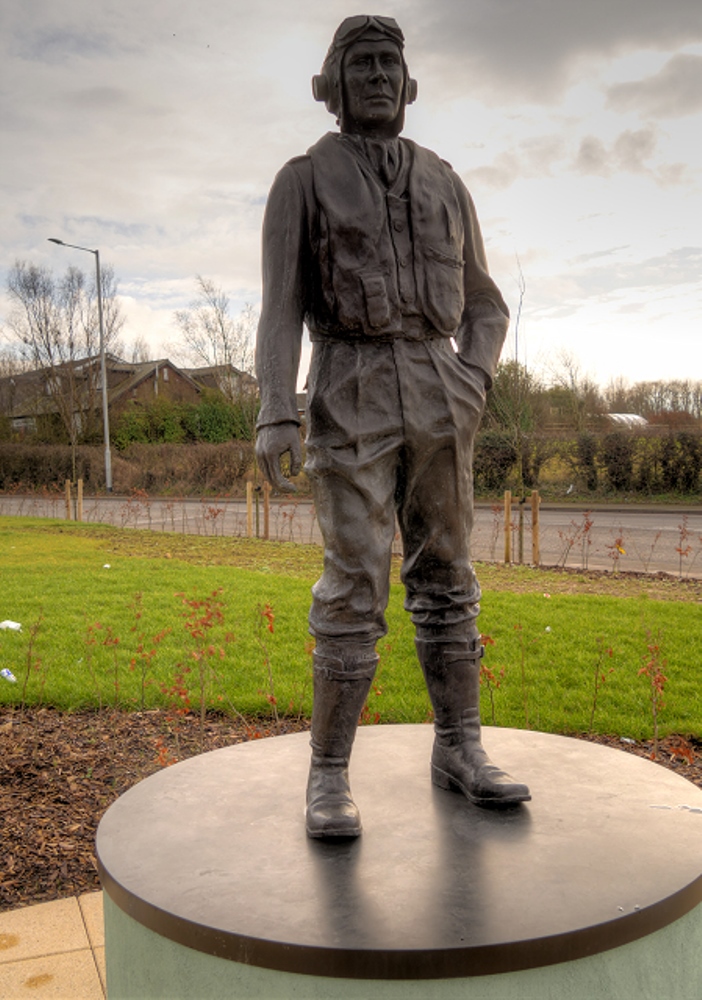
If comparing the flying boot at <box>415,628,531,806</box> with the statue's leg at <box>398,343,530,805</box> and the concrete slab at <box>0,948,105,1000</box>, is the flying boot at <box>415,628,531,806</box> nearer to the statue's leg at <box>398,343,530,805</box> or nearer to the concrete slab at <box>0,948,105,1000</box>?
the statue's leg at <box>398,343,530,805</box>

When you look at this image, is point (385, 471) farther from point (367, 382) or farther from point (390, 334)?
point (390, 334)

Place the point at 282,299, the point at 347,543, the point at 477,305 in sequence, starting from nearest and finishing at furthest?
the point at 347,543
the point at 282,299
the point at 477,305

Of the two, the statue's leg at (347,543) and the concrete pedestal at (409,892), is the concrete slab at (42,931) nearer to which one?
the concrete pedestal at (409,892)

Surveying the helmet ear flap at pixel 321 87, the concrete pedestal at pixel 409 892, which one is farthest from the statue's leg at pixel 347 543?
the helmet ear flap at pixel 321 87

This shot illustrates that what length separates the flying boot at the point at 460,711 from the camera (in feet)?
9.27

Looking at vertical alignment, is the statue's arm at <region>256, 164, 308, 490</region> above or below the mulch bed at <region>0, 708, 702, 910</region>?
above

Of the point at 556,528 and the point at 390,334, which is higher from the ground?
the point at 390,334

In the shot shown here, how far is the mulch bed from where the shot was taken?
11.7ft

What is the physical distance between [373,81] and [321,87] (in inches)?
8.4

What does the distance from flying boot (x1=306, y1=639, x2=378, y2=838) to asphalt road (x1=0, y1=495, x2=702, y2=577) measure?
7.14 m

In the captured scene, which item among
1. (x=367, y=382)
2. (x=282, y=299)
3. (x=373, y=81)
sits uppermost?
(x=373, y=81)

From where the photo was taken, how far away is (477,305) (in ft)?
9.87

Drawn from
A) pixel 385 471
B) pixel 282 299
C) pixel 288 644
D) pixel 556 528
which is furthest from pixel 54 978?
pixel 556 528

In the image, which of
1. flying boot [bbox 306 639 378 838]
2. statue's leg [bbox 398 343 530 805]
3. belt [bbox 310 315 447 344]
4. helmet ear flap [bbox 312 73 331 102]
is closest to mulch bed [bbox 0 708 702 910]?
flying boot [bbox 306 639 378 838]
